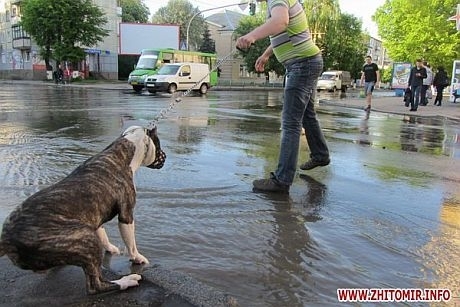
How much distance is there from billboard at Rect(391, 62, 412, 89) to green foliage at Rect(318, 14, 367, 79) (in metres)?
26.4

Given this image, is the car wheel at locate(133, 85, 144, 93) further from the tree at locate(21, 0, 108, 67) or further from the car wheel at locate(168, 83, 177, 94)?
the tree at locate(21, 0, 108, 67)

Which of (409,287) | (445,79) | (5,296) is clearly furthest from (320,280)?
(445,79)

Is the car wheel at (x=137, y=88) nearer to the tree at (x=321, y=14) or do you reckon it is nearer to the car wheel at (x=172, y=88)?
the car wheel at (x=172, y=88)

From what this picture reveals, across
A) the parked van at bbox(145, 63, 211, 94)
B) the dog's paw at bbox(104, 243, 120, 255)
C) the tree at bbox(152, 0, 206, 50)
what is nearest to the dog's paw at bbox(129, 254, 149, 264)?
the dog's paw at bbox(104, 243, 120, 255)

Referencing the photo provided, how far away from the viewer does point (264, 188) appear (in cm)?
477

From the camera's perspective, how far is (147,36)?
168 ft

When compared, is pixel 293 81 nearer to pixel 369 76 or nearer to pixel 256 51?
pixel 369 76

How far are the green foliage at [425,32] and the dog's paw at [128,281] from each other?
1462 inches

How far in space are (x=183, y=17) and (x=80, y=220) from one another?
3359 inches

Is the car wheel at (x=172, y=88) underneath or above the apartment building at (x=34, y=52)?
underneath

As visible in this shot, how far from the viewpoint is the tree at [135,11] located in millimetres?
79588

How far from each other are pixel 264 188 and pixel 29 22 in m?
A: 45.8

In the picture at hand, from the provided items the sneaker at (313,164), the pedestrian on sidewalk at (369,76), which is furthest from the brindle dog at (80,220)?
the pedestrian on sidewalk at (369,76)

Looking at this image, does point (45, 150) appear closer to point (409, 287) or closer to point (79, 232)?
point (79, 232)
